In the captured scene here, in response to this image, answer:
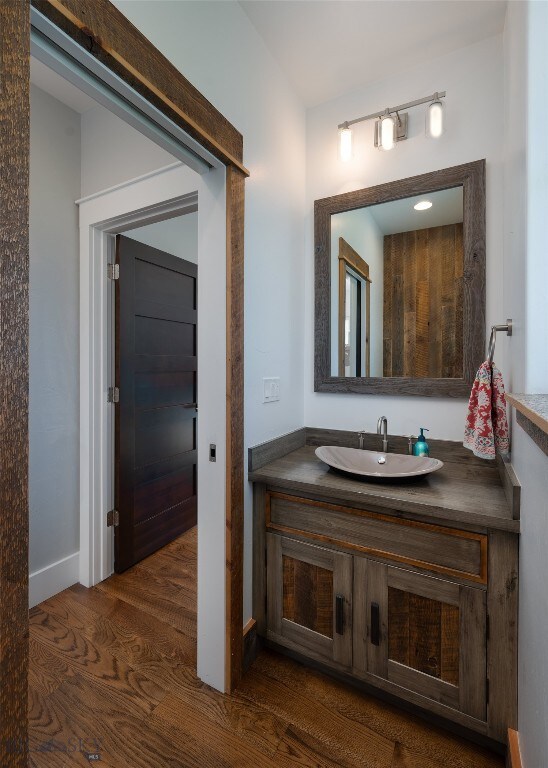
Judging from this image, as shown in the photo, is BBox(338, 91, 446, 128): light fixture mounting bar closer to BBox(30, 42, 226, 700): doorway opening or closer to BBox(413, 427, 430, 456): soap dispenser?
BBox(30, 42, 226, 700): doorway opening

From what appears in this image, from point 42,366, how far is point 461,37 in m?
2.53

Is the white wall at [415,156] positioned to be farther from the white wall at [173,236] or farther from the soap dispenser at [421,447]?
the white wall at [173,236]

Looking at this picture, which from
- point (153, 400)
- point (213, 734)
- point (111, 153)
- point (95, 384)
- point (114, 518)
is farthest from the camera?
point (153, 400)

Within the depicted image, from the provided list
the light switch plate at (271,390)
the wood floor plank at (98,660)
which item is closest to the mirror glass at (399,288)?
the light switch plate at (271,390)

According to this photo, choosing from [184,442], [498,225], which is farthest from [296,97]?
[184,442]

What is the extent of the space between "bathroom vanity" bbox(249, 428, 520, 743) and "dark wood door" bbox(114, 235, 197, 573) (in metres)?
1.07

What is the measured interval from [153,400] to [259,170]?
1.54 metres

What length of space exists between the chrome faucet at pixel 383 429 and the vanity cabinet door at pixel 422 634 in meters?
0.58

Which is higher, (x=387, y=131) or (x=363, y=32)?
(x=363, y=32)

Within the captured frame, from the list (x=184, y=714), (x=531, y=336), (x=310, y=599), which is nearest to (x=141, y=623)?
(x=184, y=714)

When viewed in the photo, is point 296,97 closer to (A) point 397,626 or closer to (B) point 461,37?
(B) point 461,37

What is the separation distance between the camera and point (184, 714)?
4.45 ft

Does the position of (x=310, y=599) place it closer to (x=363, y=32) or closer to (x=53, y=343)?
(x=53, y=343)

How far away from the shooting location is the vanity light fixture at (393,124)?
1.64 meters
